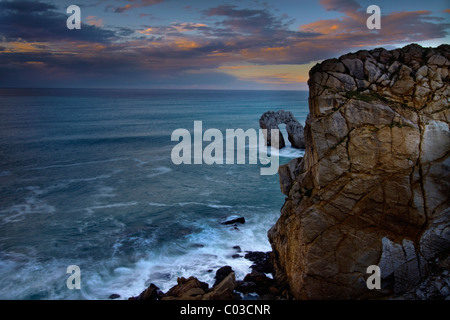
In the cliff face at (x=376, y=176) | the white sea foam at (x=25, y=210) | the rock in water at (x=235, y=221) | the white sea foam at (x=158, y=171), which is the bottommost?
the rock in water at (x=235, y=221)

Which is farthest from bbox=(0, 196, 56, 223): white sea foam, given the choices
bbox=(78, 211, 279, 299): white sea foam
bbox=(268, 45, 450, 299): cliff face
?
bbox=(268, 45, 450, 299): cliff face

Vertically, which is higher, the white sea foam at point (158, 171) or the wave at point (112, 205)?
the white sea foam at point (158, 171)

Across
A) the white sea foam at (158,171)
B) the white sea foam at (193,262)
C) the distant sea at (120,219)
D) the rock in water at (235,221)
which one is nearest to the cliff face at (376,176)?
the white sea foam at (193,262)

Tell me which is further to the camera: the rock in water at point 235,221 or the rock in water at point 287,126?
the rock in water at point 287,126

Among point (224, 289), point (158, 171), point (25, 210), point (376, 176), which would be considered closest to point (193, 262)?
point (224, 289)

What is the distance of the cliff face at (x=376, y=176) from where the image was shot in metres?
13.9

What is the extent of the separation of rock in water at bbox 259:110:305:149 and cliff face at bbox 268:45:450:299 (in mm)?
45168

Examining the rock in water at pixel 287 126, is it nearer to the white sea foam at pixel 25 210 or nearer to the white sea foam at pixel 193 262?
the white sea foam at pixel 193 262

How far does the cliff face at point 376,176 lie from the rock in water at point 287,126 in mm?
45168

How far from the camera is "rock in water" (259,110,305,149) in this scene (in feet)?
200

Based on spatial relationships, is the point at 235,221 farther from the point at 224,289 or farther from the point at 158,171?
the point at 158,171

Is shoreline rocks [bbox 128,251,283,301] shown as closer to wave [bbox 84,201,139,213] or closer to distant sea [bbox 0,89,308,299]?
distant sea [bbox 0,89,308,299]
